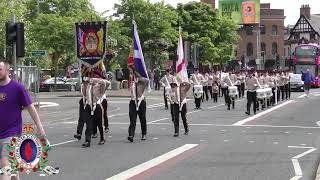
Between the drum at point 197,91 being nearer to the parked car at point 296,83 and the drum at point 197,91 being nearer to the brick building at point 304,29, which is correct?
the parked car at point 296,83

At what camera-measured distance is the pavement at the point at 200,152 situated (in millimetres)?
10016

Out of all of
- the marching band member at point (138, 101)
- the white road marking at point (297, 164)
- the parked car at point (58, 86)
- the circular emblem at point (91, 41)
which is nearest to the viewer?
the white road marking at point (297, 164)

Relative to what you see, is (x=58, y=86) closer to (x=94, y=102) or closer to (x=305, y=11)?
(x=94, y=102)

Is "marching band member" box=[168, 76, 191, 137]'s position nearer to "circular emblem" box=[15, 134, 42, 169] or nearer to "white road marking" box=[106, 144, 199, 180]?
"white road marking" box=[106, 144, 199, 180]

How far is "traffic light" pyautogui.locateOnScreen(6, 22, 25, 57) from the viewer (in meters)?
19.3

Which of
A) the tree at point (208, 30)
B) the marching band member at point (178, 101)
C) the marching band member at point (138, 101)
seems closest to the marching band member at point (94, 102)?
the marching band member at point (138, 101)

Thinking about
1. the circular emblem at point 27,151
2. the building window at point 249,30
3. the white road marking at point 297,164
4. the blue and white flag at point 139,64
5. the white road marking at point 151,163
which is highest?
the building window at point 249,30

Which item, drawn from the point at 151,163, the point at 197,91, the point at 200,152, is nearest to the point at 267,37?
the point at 197,91

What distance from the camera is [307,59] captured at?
186 feet

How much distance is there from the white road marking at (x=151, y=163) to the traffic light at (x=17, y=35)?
311 inches

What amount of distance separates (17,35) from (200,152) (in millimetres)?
9289

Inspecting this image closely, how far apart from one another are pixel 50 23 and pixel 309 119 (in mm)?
32046

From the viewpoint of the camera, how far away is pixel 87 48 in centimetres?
1598

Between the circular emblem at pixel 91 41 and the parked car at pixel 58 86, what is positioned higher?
the circular emblem at pixel 91 41
